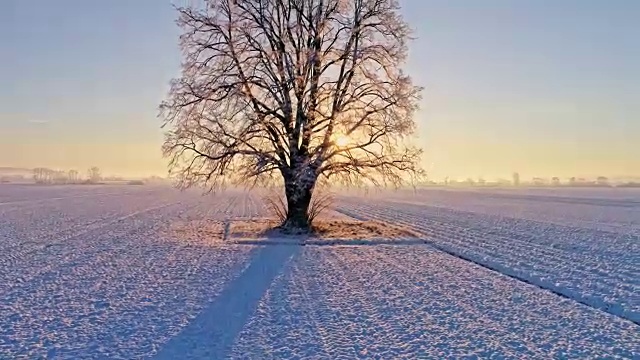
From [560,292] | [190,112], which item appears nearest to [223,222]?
[190,112]

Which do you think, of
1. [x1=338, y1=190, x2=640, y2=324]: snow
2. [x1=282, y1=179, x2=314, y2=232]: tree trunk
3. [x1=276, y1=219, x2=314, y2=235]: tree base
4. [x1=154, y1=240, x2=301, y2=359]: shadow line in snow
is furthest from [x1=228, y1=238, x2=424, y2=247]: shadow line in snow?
[x1=154, y1=240, x2=301, y2=359]: shadow line in snow

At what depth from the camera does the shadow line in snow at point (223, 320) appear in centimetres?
757

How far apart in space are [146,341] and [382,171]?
1688 cm

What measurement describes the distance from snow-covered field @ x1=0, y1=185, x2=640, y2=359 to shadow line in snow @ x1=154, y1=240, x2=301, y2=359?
30 mm

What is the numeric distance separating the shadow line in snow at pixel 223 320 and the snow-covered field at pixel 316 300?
0.10 ft

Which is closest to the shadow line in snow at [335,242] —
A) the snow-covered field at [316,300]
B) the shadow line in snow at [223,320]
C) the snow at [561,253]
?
the snow-covered field at [316,300]

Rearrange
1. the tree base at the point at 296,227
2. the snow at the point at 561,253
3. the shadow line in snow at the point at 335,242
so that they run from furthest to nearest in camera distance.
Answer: the tree base at the point at 296,227, the shadow line in snow at the point at 335,242, the snow at the point at 561,253

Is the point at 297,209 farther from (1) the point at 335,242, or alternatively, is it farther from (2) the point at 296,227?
(1) the point at 335,242

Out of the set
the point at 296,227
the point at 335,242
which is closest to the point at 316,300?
the point at 335,242

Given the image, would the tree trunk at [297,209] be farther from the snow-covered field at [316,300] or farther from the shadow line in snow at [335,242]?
the snow-covered field at [316,300]

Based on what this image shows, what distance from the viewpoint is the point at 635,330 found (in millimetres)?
8984

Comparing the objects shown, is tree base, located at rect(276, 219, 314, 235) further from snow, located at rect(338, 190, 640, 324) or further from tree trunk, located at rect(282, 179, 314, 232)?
snow, located at rect(338, 190, 640, 324)

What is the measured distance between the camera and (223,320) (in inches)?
366

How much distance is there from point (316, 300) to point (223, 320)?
2260 mm
